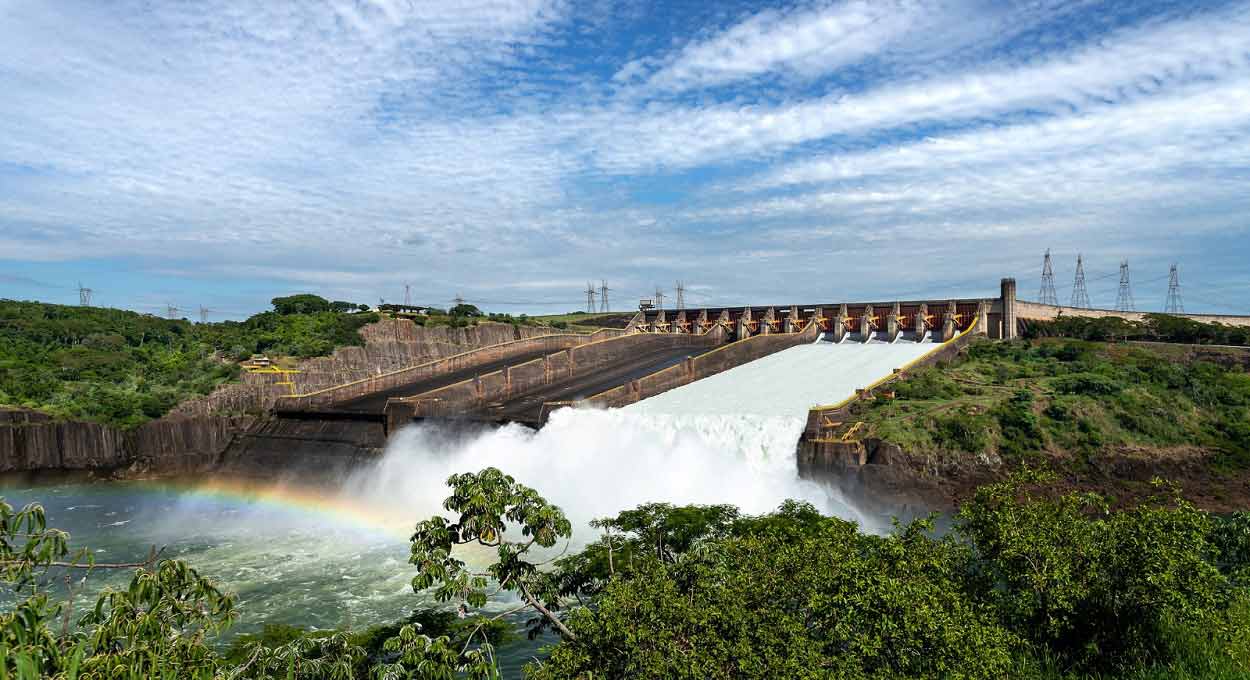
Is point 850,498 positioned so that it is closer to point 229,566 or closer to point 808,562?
point 808,562

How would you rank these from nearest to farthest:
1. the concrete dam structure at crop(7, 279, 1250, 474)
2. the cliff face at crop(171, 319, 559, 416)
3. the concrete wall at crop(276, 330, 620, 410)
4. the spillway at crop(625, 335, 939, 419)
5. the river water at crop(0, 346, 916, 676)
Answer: the river water at crop(0, 346, 916, 676)
the spillway at crop(625, 335, 939, 419)
the concrete dam structure at crop(7, 279, 1250, 474)
the cliff face at crop(171, 319, 559, 416)
the concrete wall at crop(276, 330, 620, 410)

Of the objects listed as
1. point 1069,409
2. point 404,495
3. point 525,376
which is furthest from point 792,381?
point 404,495

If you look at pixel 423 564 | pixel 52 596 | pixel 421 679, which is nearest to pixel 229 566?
pixel 52 596

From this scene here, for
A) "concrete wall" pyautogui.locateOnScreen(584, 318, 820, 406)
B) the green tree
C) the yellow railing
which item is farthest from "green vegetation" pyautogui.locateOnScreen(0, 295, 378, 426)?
the yellow railing

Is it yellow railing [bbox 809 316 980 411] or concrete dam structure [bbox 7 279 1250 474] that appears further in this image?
concrete dam structure [bbox 7 279 1250 474]

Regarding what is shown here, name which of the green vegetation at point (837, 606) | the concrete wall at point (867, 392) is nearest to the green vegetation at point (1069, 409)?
the concrete wall at point (867, 392)

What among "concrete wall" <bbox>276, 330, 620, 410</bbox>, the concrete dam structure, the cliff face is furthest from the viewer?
"concrete wall" <bbox>276, 330, 620, 410</bbox>

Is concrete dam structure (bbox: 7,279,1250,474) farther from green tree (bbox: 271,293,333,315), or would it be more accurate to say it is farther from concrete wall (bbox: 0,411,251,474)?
green tree (bbox: 271,293,333,315)

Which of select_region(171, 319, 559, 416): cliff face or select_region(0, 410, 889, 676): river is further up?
select_region(171, 319, 559, 416): cliff face

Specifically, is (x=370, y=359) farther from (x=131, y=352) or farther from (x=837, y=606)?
(x=837, y=606)
